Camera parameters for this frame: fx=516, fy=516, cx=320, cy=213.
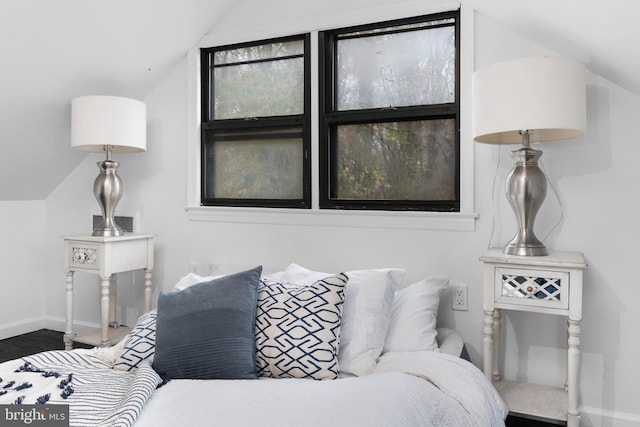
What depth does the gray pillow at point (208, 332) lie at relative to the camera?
1774 mm

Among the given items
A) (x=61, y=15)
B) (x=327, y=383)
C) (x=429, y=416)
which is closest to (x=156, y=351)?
(x=327, y=383)

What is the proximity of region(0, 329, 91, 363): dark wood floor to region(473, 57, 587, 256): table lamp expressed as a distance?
278cm

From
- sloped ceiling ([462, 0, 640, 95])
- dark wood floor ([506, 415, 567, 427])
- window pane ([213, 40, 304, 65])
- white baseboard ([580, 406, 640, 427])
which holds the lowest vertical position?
dark wood floor ([506, 415, 567, 427])

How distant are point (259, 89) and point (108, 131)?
0.91m

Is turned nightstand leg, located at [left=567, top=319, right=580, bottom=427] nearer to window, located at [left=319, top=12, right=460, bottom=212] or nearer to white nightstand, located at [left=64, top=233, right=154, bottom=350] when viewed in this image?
window, located at [left=319, top=12, right=460, bottom=212]

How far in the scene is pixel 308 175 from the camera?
9.61ft

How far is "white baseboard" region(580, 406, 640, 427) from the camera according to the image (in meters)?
2.28

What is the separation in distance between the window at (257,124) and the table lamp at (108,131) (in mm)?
438

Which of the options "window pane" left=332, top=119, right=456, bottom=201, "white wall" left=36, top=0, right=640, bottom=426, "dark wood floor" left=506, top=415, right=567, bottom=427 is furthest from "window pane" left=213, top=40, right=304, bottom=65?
"dark wood floor" left=506, top=415, right=567, bottom=427

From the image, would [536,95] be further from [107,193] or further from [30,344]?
[30,344]

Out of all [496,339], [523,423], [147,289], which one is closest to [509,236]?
[496,339]

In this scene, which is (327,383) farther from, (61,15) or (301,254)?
(61,15)

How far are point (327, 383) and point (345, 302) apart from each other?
1.62 ft

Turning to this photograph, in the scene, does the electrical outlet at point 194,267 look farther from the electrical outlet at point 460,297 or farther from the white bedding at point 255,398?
the electrical outlet at point 460,297
